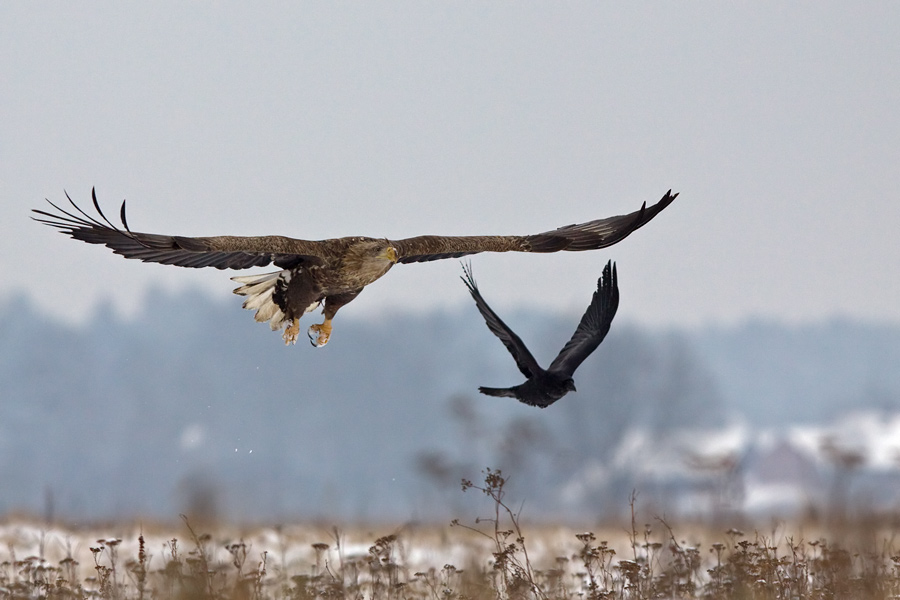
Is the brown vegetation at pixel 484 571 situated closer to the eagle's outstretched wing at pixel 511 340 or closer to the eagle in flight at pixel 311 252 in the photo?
the eagle's outstretched wing at pixel 511 340

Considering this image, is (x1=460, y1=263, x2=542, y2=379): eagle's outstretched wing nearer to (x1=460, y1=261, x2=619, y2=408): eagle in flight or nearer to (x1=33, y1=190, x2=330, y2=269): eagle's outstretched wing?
(x1=460, y1=261, x2=619, y2=408): eagle in flight

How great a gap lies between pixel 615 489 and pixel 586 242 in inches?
700

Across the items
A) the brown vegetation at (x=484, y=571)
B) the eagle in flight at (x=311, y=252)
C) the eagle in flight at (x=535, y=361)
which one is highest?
the eagle in flight at (x=311, y=252)

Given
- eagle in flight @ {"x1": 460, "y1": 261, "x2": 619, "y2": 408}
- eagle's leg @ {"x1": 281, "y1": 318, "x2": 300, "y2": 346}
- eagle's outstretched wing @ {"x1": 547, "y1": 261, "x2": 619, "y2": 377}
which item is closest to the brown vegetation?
eagle in flight @ {"x1": 460, "y1": 261, "x2": 619, "y2": 408}

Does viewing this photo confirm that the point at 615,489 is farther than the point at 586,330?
Yes

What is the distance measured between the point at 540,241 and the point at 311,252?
2192 millimetres

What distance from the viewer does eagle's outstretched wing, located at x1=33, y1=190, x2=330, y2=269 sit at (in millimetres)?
7660

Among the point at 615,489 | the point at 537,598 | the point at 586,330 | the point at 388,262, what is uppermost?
the point at 388,262

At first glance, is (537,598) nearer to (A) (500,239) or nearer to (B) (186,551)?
(B) (186,551)

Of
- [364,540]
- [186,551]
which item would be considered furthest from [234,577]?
[364,540]

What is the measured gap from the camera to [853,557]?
723cm

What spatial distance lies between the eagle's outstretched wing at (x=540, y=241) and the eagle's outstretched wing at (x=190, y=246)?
92 centimetres

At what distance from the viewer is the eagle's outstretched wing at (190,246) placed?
7.66 m

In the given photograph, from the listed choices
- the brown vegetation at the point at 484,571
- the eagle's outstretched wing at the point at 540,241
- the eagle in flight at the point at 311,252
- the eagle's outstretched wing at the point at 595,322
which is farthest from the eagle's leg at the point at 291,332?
the eagle's outstretched wing at the point at 595,322
